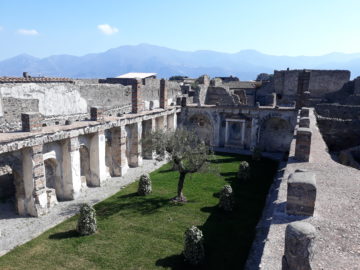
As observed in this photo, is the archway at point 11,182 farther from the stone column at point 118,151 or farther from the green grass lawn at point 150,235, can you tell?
the stone column at point 118,151

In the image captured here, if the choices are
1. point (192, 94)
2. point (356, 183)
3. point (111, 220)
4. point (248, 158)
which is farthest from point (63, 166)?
point (192, 94)

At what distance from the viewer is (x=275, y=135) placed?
28.5 m

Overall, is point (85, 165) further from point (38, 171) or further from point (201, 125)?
point (201, 125)

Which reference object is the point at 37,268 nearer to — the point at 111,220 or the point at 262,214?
the point at 111,220

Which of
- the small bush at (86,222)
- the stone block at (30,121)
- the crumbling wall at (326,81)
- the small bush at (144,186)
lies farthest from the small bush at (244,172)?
the crumbling wall at (326,81)

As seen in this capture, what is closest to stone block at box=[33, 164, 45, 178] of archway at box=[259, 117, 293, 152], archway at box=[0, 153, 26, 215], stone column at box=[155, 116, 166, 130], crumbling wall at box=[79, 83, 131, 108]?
archway at box=[0, 153, 26, 215]

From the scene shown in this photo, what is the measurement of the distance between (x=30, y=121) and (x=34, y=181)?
267 cm

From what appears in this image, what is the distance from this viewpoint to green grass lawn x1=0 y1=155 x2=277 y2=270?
35.2ft

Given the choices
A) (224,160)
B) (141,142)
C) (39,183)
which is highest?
(141,142)

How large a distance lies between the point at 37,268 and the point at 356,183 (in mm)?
10752

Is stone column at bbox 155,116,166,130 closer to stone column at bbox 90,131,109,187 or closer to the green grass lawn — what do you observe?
stone column at bbox 90,131,109,187

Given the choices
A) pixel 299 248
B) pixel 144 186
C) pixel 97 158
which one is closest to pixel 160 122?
pixel 97 158

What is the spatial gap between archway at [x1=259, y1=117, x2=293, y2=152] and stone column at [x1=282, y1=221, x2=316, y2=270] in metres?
23.6

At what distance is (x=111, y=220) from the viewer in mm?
13945
